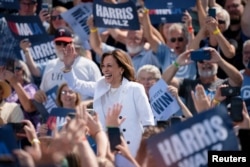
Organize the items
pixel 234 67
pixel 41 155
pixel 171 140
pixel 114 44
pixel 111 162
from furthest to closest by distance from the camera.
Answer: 1. pixel 114 44
2. pixel 234 67
3. pixel 111 162
4. pixel 171 140
5. pixel 41 155

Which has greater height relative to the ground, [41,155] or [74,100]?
[41,155]

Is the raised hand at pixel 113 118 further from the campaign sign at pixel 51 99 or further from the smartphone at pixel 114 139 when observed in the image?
the campaign sign at pixel 51 99

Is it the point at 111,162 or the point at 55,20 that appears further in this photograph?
the point at 55,20

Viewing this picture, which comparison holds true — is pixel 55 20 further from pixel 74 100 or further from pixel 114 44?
pixel 74 100

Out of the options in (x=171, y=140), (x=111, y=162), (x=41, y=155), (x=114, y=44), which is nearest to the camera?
(x=41, y=155)

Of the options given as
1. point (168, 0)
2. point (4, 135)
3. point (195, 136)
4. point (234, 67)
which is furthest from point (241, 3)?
point (195, 136)

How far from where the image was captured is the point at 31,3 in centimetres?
1373

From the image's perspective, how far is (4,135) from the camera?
7676mm

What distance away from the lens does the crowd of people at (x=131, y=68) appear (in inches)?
391

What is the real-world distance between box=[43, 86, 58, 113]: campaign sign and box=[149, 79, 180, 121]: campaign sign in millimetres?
1261

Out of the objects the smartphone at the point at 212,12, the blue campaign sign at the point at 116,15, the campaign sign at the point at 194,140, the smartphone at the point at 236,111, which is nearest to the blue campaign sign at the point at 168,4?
the blue campaign sign at the point at 116,15

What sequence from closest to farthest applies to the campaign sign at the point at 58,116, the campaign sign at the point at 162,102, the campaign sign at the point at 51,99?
the campaign sign at the point at 58,116 < the campaign sign at the point at 162,102 < the campaign sign at the point at 51,99

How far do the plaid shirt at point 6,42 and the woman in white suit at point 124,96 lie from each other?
2781 millimetres

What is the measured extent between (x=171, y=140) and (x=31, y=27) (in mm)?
6617
